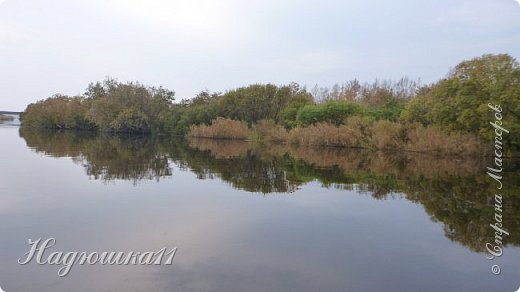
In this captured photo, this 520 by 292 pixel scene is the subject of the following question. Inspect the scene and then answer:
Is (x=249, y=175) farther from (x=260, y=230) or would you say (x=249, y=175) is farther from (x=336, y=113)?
(x=336, y=113)

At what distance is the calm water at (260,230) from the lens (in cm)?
564

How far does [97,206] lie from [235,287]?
18.9ft

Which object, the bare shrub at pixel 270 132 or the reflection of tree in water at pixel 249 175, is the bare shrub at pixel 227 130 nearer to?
the bare shrub at pixel 270 132

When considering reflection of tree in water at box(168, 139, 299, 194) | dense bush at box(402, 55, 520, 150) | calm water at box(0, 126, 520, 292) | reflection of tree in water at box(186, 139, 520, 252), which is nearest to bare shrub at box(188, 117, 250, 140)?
dense bush at box(402, 55, 520, 150)

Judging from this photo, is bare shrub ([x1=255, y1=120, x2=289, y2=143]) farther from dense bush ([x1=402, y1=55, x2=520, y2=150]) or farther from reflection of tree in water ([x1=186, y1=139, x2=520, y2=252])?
reflection of tree in water ([x1=186, y1=139, x2=520, y2=252])

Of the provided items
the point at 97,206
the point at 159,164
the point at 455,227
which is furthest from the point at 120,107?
the point at 455,227

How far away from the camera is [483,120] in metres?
24.8

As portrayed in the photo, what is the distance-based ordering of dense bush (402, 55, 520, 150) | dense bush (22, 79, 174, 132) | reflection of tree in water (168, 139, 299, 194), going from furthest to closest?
dense bush (22, 79, 174, 132) → dense bush (402, 55, 520, 150) → reflection of tree in water (168, 139, 299, 194)

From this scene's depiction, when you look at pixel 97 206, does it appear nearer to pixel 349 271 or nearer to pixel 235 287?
pixel 235 287

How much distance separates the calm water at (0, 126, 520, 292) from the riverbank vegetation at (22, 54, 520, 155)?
37.3 feet

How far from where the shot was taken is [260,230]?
8.12 metres

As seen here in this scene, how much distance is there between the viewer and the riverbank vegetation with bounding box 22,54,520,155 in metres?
24.9

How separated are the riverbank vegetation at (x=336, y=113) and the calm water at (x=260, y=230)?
1138cm

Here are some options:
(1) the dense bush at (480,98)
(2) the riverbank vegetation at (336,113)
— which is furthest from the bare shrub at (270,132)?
(1) the dense bush at (480,98)
